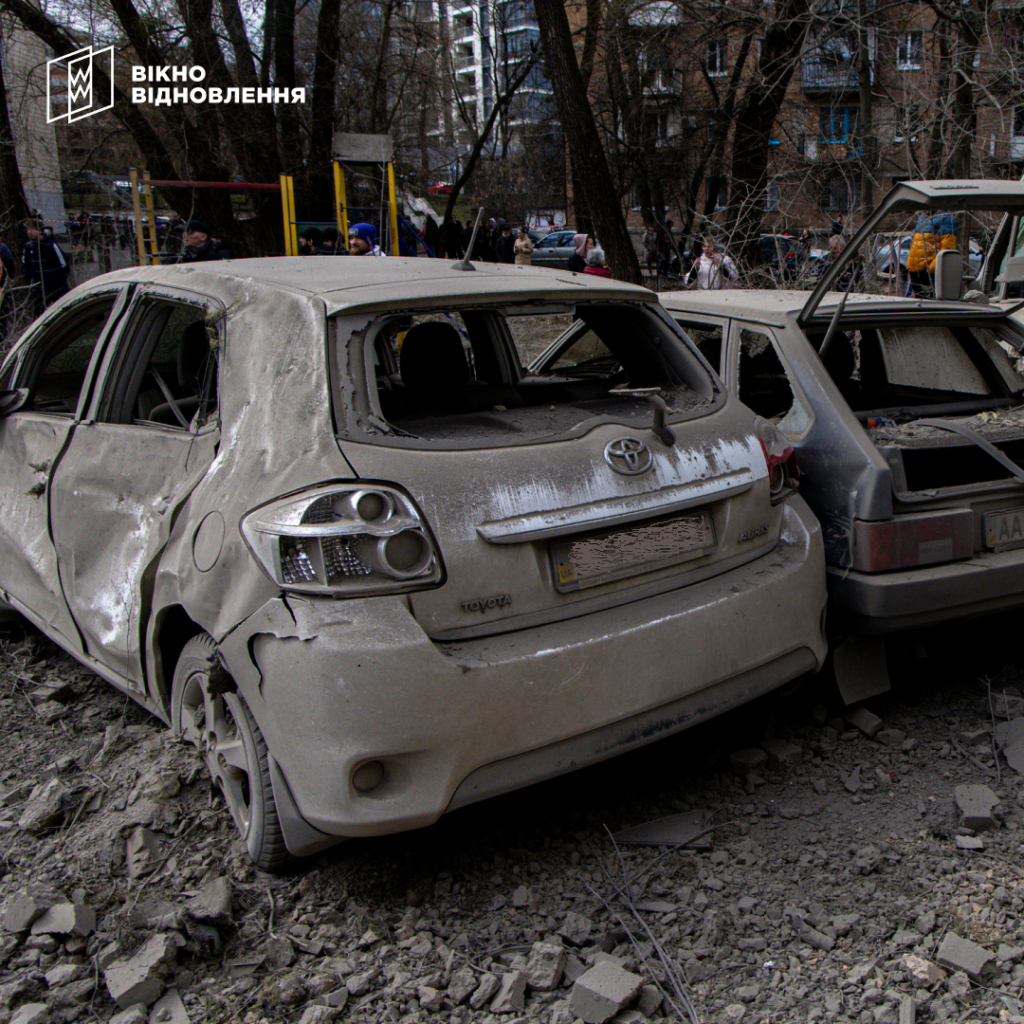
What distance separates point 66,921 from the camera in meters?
2.44

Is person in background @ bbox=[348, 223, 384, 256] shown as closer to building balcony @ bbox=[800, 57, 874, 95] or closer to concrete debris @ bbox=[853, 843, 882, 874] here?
building balcony @ bbox=[800, 57, 874, 95]

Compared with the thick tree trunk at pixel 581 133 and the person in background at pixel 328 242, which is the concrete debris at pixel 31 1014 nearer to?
the thick tree trunk at pixel 581 133

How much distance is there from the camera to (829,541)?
11.3 ft

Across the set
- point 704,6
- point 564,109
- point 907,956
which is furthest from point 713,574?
point 704,6

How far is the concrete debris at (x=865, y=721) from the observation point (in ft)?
11.4

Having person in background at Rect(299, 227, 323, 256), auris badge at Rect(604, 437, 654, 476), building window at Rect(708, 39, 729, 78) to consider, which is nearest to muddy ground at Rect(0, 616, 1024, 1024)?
auris badge at Rect(604, 437, 654, 476)

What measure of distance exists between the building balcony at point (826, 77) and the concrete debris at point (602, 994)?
46.6 ft

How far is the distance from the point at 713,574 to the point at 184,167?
1994 centimetres

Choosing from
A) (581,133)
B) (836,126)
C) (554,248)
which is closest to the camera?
(581,133)

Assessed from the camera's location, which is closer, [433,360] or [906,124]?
[433,360]

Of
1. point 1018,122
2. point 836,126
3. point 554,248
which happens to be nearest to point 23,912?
point 1018,122

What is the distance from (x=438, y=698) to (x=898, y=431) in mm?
2350

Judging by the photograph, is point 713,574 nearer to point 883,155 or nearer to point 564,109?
point 564,109

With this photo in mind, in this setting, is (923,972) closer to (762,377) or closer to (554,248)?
(762,377)
